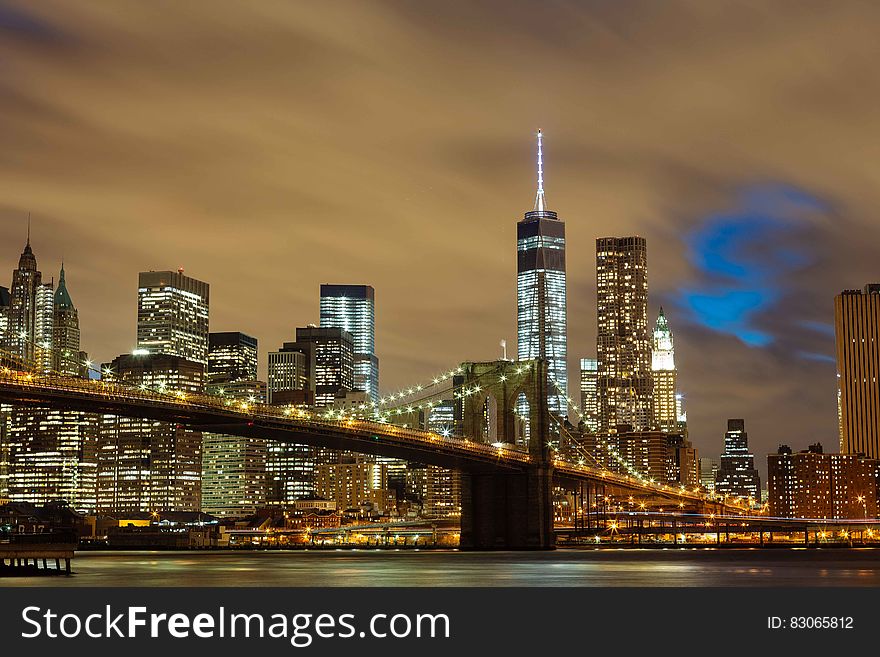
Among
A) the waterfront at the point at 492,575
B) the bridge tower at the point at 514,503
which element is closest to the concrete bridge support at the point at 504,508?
the bridge tower at the point at 514,503

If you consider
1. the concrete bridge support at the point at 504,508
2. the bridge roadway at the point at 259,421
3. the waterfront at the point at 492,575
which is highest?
the bridge roadway at the point at 259,421

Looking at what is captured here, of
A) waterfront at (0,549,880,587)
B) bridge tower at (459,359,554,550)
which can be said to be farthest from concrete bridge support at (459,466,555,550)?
waterfront at (0,549,880,587)

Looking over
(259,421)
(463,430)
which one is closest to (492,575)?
(259,421)

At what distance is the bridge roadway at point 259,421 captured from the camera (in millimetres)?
77000

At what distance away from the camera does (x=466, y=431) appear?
374 feet

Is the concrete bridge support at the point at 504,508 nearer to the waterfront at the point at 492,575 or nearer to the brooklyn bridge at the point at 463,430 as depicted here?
the brooklyn bridge at the point at 463,430

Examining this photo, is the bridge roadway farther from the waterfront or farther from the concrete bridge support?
the waterfront

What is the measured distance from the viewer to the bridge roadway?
77.0 m

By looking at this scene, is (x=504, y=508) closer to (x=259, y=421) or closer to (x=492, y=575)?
(x=259, y=421)

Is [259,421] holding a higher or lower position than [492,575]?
higher

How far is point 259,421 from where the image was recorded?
87.6 meters
